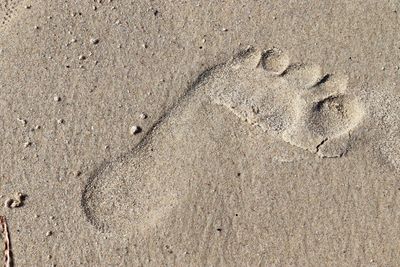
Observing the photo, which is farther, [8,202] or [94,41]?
[94,41]

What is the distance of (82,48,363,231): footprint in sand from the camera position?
3.56 m

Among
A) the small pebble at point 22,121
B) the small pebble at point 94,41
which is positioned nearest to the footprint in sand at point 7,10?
the small pebble at point 94,41

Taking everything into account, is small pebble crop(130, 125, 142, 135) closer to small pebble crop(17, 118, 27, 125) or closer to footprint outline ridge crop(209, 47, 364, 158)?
footprint outline ridge crop(209, 47, 364, 158)

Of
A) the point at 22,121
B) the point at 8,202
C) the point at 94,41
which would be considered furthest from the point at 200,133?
the point at 8,202

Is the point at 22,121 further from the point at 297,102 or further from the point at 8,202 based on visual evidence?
the point at 297,102

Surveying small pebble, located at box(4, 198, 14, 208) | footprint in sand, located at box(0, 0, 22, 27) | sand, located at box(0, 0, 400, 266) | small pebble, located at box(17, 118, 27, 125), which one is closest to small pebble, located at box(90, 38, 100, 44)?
sand, located at box(0, 0, 400, 266)

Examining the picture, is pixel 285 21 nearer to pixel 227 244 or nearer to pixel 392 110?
pixel 392 110

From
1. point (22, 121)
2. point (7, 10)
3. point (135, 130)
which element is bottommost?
point (135, 130)

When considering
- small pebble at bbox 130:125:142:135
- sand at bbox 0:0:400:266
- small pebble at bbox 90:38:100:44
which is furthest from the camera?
small pebble at bbox 90:38:100:44

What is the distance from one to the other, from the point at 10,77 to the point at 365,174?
2630 millimetres

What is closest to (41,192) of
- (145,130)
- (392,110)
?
(145,130)

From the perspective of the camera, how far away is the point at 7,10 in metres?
3.82

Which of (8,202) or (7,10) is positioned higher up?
(7,10)

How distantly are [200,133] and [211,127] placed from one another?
9cm
